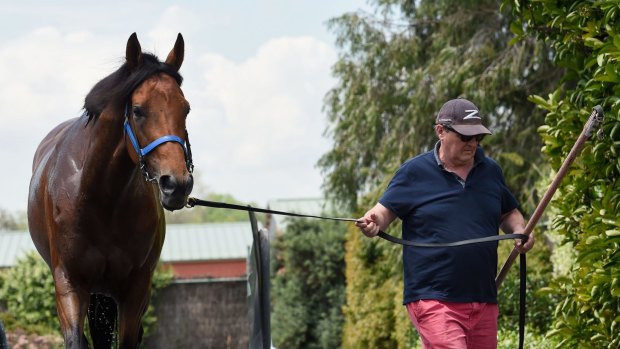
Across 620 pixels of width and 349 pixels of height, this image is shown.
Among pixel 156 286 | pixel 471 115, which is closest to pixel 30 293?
pixel 156 286

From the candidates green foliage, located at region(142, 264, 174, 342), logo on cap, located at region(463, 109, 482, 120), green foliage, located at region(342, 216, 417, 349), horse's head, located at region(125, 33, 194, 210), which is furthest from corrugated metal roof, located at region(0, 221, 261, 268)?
logo on cap, located at region(463, 109, 482, 120)

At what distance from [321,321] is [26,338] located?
39.6 ft

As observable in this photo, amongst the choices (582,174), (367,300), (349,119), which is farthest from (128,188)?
(367,300)

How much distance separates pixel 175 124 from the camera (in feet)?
15.9

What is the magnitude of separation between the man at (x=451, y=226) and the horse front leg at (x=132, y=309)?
149 centimetres

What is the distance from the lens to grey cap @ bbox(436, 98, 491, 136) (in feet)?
15.6

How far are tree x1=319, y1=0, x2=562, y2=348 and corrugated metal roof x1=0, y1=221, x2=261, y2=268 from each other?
2810 centimetres

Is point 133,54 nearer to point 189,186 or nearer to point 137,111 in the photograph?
point 137,111

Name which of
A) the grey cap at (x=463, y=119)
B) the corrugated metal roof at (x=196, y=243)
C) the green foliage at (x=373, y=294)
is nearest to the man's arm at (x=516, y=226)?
the grey cap at (x=463, y=119)

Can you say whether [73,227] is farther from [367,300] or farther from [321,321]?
[321,321]

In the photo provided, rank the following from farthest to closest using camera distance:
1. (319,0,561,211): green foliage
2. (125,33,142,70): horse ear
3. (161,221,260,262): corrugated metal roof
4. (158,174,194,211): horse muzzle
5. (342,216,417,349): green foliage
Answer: (161,221,260,262): corrugated metal roof
(342,216,417,349): green foliage
(319,0,561,211): green foliage
(125,33,142,70): horse ear
(158,174,194,211): horse muzzle

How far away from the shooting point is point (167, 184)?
4660 mm

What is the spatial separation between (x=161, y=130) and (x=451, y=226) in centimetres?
143

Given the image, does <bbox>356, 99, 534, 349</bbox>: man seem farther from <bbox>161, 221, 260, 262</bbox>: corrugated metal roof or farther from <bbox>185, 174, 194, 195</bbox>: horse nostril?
<bbox>161, 221, 260, 262</bbox>: corrugated metal roof
